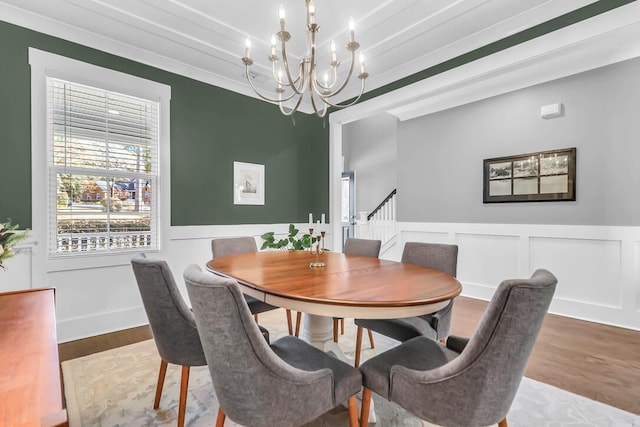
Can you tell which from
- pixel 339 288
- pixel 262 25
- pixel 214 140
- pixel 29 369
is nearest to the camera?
pixel 29 369

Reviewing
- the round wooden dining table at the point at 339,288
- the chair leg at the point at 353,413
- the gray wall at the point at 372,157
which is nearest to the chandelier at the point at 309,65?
the round wooden dining table at the point at 339,288

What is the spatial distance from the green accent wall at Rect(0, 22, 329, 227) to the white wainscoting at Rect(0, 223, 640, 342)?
277mm

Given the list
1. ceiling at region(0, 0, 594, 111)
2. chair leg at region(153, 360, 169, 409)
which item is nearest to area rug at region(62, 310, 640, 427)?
chair leg at region(153, 360, 169, 409)

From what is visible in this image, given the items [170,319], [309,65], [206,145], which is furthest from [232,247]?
[309,65]

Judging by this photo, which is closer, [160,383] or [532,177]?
[160,383]

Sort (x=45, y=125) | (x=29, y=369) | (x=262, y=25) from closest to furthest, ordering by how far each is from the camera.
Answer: (x=29, y=369) → (x=45, y=125) → (x=262, y=25)

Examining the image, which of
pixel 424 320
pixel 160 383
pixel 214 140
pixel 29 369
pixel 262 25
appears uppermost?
pixel 262 25

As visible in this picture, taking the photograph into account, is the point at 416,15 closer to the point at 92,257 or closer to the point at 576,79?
the point at 576,79

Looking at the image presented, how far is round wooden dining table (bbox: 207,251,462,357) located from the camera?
1.24m

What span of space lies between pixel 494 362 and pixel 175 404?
1740 millimetres

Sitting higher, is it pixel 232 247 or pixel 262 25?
pixel 262 25

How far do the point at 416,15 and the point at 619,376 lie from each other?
10.0 ft

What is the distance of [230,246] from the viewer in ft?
9.71

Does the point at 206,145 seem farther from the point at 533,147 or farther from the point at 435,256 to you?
the point at 533,147
